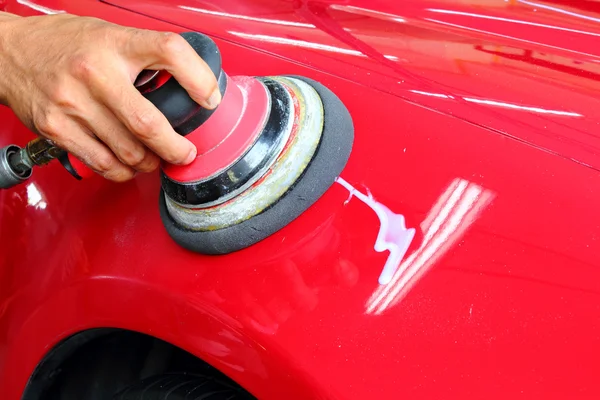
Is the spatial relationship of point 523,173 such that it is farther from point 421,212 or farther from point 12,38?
point 12,38

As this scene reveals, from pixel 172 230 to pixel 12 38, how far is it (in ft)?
1.10

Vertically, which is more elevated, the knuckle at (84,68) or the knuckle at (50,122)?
the knuckle at (84,68)

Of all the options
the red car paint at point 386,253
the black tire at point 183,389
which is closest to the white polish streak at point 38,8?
the red car paint at point 386,253

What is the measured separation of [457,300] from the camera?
72 cm

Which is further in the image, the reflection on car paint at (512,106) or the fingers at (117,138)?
the reflection on car paint at (512,106)

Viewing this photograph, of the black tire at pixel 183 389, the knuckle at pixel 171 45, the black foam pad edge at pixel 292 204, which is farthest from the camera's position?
the black tire at pixel 183 389

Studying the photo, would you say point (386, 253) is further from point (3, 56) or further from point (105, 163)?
point (3, 56)

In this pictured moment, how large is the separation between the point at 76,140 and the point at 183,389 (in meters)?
0.36

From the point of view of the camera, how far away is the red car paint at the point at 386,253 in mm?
699

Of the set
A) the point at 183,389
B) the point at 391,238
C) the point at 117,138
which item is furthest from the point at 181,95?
the point at 183,389

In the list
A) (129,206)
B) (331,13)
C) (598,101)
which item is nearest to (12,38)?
(129,206)

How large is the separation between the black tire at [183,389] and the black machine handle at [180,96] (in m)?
0.37

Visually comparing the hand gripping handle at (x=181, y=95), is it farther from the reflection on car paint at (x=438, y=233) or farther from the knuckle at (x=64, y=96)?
the reflection on car paint at (x=438, y=233)

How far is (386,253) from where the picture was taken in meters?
0.77
